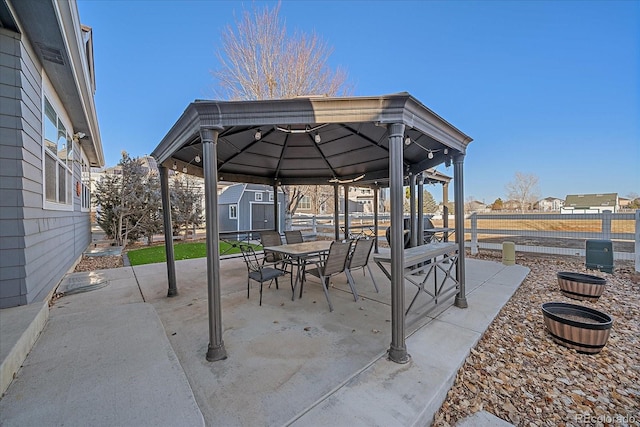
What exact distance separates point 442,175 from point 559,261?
362 cm

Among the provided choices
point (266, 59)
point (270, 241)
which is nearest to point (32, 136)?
point (270, 241)

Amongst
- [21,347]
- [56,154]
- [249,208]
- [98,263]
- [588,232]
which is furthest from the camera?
[249,208]

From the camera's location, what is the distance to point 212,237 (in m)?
2.33

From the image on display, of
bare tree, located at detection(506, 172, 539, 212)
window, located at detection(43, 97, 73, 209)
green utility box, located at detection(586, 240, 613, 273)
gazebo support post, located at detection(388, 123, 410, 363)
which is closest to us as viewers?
gazebo support post, located at detection(388, 123, 410, 363)

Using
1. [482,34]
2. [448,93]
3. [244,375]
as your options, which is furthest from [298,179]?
[448,93]

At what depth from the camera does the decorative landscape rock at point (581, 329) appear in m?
2.40

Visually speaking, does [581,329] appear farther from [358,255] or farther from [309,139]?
[309,139]

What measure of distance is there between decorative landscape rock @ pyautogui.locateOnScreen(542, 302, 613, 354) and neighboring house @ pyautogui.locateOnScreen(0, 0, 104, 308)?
5.61m

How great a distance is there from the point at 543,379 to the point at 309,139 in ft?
13.6

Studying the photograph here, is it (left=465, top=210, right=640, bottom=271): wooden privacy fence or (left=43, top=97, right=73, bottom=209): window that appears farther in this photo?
(left=465, top=210, right=640, bottom=271): wooden privacy fence

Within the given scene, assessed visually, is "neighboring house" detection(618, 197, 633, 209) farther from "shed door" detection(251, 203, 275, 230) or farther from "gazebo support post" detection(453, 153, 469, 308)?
"gazebo support post" detection(453, 153, 469, 308)

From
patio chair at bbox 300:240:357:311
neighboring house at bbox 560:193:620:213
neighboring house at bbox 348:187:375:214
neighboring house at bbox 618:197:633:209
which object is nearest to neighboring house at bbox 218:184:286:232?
patio chair at bbox 300:240:357:311

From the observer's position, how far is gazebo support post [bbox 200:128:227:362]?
2.30 meters

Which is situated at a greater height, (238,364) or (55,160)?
(55,160)
